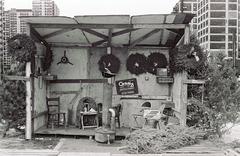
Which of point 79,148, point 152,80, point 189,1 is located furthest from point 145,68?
point 189,1

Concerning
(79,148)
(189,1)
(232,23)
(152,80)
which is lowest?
(79,148)

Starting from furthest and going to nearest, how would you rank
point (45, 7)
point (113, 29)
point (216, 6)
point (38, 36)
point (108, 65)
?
point (45, 7) → point (216, 6) → point (108, 65) → point (38, 36) → point (113, 29)

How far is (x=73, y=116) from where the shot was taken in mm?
11289

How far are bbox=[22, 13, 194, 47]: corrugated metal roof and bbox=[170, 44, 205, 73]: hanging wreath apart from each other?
626 mm

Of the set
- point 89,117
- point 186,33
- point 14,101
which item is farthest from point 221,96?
point 14,101

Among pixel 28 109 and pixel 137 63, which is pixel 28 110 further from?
pixel 137 63

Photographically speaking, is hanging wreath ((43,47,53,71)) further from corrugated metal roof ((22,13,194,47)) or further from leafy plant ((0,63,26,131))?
leafy plant ((0,63,26,131))

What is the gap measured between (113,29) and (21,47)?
2652 millimetres

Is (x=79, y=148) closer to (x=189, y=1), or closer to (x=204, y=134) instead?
(x=204, y=134)

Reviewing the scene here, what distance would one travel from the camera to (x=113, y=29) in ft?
32.2

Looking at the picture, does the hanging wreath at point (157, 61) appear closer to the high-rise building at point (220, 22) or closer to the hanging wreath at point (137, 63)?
the hanging wreath at point (137, 63)

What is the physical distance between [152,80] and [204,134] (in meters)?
2.82

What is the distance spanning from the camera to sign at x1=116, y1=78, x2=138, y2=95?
11156mm

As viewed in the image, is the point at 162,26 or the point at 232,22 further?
the point at 232,22
